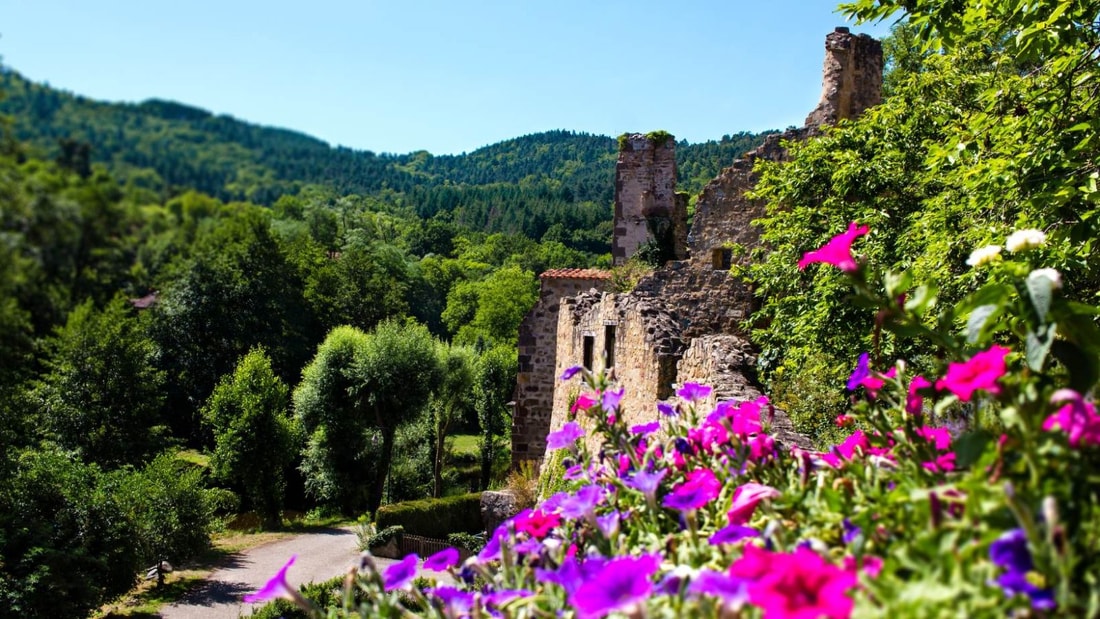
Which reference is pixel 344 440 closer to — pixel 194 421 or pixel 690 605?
pixel 194 421

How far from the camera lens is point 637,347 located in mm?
9492

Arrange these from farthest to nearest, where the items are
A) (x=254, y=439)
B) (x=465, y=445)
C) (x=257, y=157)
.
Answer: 1. (x=465, y=445)
2. (x=254, y=439)
3. (x=257, y=157)

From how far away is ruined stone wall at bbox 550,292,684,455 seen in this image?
8.75 metres

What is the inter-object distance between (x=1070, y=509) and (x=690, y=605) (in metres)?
0.72

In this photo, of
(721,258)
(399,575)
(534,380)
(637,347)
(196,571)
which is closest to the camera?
(399,575)

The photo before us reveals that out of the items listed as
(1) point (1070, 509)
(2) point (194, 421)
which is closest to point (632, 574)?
(1) point (1070, 509)

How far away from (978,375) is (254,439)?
28.9 metres

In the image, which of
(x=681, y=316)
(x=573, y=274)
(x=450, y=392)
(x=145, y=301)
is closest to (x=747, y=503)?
(x=681, y=316)

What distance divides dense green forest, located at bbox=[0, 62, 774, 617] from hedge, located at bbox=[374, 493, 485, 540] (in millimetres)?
4572

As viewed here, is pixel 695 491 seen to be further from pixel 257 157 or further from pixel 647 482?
pixel 257 157

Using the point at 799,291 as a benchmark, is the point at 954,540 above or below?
below

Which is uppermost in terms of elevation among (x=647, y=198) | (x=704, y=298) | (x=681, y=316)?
(x=647, y=198)

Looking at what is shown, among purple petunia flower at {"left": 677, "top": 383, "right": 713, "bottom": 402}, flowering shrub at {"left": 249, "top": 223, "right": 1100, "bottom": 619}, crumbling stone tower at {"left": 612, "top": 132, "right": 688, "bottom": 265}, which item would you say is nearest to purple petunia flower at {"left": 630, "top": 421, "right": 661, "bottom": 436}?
flowering shrub at {"left": 249, "top": 223, "right": 1100, "bottom": 619}

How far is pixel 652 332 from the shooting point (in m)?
9.09
